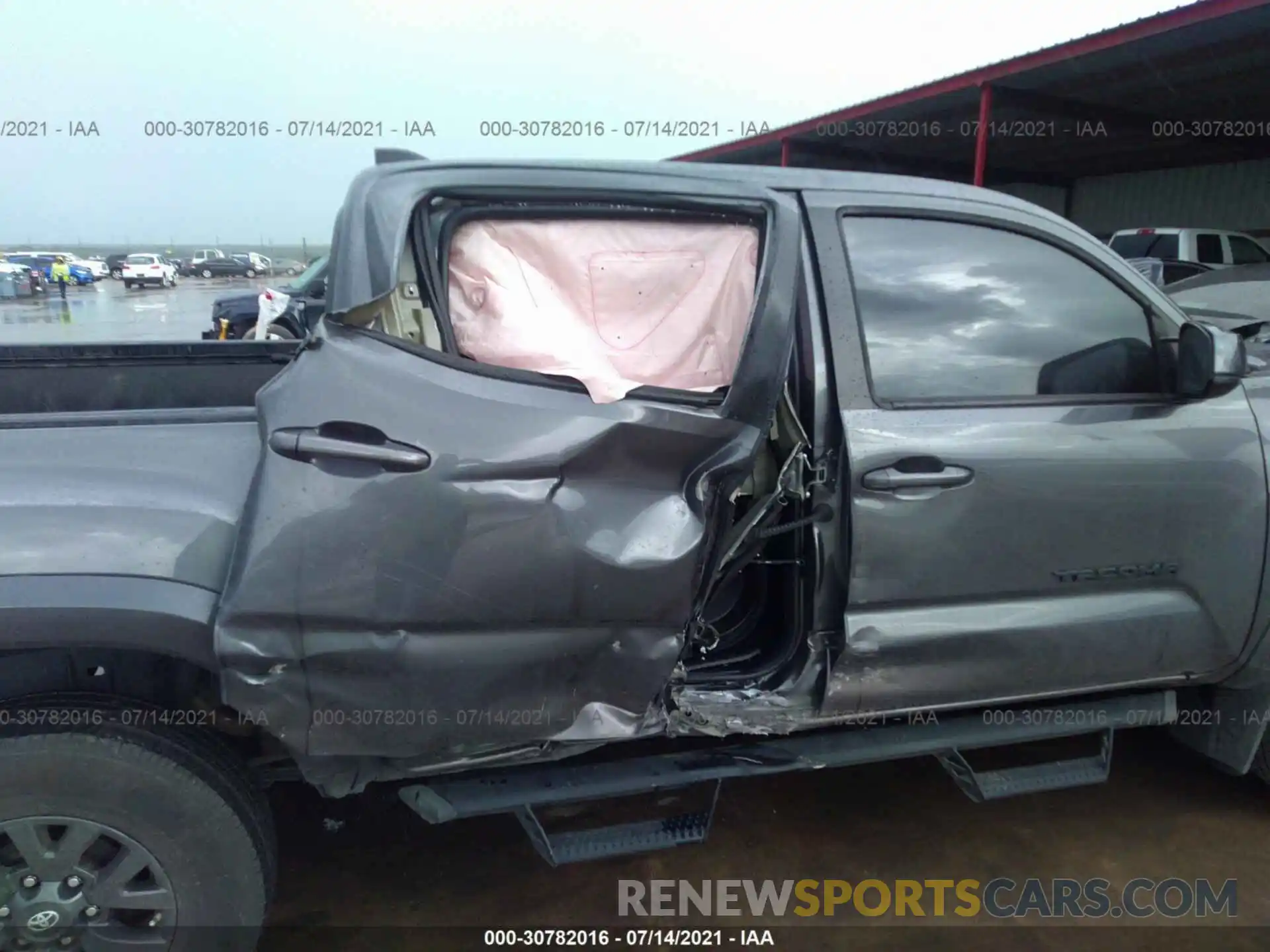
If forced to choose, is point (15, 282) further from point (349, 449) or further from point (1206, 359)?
point (1206, 359)

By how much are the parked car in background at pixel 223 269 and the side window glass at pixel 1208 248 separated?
47.0 metres

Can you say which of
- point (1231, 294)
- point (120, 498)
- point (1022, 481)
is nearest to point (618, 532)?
point (120, 498)

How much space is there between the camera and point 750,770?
242 cm

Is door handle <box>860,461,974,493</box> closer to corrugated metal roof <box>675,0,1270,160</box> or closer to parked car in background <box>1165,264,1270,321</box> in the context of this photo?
parked car in background <box>1165,264,1270,321</box>

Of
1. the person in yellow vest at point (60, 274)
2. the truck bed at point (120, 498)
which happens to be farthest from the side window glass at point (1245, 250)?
the person in yellow vest at point (60, 274)

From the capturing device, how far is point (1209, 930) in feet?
8.53

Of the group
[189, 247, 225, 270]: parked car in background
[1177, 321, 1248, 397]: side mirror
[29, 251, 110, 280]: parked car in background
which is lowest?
[1177, 321, 1248, 397]: side mirror

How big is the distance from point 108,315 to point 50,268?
21.1m

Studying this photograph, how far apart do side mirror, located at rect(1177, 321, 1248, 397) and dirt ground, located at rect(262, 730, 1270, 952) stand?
1549 millimetres

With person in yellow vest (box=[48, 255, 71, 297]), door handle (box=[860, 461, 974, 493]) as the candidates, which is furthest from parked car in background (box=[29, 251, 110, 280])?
door handle (box=[860, 461, 974, 493])

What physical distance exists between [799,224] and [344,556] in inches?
51.1

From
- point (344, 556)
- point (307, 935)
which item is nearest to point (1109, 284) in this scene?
point (344, 556)

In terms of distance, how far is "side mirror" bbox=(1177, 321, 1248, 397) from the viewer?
8.05 ft

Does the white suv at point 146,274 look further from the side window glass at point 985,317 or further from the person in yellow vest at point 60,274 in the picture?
the side window glass at point 985,317
